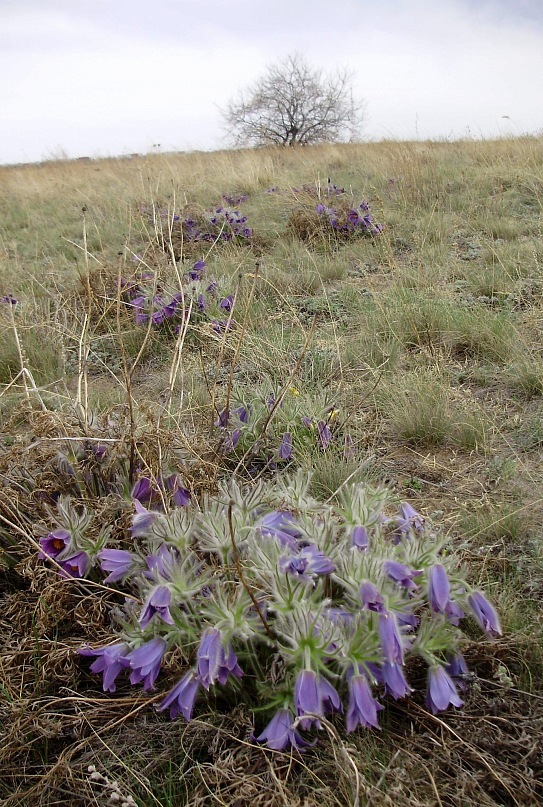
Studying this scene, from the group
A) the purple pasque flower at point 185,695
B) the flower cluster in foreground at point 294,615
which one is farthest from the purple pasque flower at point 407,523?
the purple pasque flower at point 185,695

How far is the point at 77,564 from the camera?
153 centimetres

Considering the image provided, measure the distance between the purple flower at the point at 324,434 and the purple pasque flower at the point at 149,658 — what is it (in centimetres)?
120

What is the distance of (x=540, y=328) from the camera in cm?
326

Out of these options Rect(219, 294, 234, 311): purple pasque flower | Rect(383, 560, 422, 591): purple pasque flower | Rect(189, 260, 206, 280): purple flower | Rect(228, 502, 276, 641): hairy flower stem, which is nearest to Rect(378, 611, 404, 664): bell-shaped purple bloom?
Rect(383, 560, 422, 591): purple pasque flower

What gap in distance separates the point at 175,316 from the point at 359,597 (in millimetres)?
2893

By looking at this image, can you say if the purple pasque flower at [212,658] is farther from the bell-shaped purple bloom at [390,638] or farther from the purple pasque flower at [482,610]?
the purple pasque flower at [482,610]

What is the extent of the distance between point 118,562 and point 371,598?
2.27ft

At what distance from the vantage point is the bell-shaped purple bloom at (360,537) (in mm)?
1275

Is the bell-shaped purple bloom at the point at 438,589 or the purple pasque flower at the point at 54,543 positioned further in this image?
the purple pasque flower at the point at 54,543

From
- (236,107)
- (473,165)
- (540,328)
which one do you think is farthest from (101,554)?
(236,107)

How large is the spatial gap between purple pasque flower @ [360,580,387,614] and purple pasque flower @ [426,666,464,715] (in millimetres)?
219

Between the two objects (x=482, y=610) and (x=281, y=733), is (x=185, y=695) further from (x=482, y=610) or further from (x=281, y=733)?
(x=482, y=610)

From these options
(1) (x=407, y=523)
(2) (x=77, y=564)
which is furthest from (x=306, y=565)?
(2) (x=77, y=564)

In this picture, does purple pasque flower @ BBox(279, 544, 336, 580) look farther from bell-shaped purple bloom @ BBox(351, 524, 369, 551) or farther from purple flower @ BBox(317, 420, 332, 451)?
purple flower @ BBox(317, 420, 332, 451)
